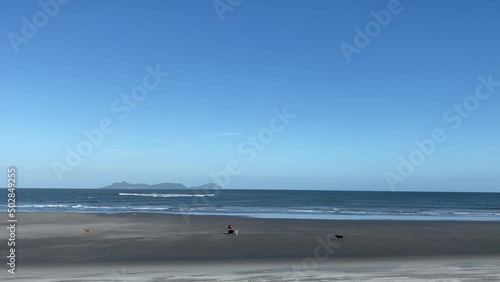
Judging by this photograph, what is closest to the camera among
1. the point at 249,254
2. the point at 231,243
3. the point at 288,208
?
the point at 249,254

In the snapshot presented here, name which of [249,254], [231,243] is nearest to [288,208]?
[231,243]

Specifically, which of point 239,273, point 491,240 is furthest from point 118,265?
point 491,240

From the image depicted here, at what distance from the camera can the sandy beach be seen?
15094 mm

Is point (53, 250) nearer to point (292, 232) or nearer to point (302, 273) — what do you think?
point (302, 273)

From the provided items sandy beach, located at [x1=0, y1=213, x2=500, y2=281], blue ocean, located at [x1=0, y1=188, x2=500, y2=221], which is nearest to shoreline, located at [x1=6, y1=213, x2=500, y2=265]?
sandy beach, located at [x1=0, y1=213, x2=500, y2=281]

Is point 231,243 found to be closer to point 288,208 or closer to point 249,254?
point 249,254

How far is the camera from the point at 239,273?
49.5 ft

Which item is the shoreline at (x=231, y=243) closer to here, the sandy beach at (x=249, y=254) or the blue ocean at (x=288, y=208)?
the sandy beach at (x=249, y=254)

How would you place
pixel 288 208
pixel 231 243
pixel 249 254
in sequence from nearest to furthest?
pixel 249 254 < pixel 231 243 < pixel 288 208

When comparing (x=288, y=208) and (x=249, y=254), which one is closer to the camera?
(x=249, y=254)

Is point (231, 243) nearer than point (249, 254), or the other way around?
point (249, 254)

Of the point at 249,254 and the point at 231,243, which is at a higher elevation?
the point at 231,243

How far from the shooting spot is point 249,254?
65.3ft

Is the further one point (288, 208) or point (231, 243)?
point (288, 208)
